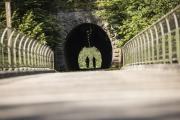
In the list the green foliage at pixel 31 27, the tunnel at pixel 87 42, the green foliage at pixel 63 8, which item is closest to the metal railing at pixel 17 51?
the green foliage at pixel 31 27

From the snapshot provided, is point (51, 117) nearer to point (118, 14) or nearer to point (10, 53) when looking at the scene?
point (10, 53)

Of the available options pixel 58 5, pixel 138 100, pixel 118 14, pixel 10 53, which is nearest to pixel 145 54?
pixel 10 53

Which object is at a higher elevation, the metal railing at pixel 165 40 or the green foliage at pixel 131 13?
the green foliage at pixel 131 13

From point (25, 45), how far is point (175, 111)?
64.7 ft

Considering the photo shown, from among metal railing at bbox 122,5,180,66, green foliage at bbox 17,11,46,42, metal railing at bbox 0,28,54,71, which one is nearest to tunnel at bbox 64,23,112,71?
green foliage at bbox 17,11,46,42

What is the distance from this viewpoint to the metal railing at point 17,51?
1688cm

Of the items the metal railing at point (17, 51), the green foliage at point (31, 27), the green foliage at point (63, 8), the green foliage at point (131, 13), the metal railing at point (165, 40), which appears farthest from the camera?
the green foliage at point (31, 27)

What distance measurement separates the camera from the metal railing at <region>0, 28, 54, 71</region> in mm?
16875

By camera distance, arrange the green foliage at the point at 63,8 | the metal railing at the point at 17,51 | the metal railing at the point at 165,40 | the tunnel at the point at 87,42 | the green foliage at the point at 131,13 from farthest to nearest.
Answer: the tunnel at the point at 87,42 < the green foliage at the point at 63,8 < the green foliage at the point at 131,13 < the metal railing at the point at 17,51 < the metal railing at the point at 165,40

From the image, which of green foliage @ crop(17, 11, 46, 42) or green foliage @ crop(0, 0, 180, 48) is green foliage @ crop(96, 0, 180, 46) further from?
green foliage @ crop(17, 11, 46, 42)

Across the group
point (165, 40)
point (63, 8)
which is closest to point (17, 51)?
point (165, 40)

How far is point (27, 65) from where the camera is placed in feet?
77.7

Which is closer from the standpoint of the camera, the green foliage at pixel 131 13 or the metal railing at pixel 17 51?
the metal railing at pixel 17 51

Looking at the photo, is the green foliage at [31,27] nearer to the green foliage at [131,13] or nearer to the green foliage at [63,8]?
the green foliage at [63,8]
